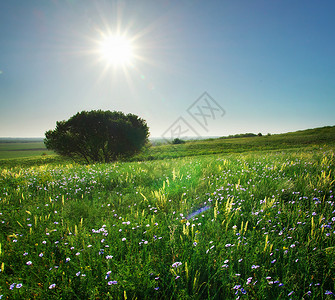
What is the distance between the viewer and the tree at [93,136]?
17.7 meters

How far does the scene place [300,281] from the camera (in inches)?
71.3

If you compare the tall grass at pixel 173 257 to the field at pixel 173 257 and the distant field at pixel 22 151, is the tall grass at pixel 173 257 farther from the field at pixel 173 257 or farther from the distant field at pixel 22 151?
the distant field at pixel 22 151

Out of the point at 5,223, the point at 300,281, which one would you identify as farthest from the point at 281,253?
the point at 5,223

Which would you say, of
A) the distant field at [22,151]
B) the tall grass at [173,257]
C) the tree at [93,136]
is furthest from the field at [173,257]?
the distant field at [22,151]

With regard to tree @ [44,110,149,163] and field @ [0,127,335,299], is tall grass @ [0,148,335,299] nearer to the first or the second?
field @ [0,127,335,299]

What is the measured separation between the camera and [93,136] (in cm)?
1764

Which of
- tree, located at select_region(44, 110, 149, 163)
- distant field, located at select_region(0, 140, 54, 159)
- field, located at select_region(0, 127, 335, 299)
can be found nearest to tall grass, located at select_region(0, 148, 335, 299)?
field, located at select_region(0, 127, 335, 299)

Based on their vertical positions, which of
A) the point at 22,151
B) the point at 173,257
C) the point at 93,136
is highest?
the point at 93,136

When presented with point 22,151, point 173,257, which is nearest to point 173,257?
point 173,257

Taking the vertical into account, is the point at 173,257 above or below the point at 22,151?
below

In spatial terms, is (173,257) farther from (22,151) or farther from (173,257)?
(22,151)

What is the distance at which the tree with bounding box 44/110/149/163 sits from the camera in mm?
17656

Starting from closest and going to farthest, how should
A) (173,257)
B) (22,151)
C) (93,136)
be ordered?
(173,257) < (93,136) < (22,151)

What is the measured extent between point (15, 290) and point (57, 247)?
Answer: 80 cm
